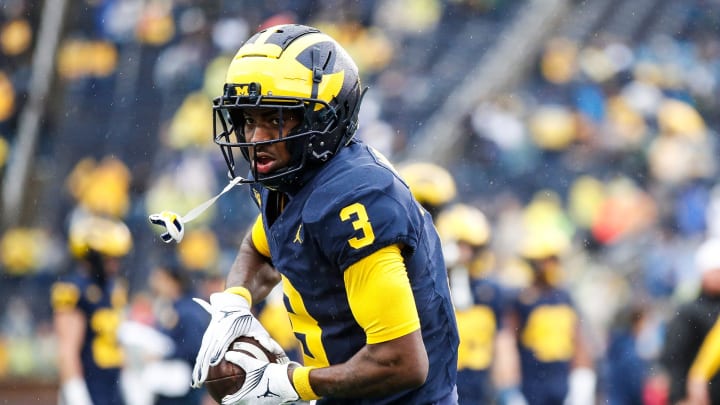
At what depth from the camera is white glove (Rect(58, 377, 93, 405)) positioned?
7.59 metres

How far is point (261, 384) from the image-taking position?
10.1 ft

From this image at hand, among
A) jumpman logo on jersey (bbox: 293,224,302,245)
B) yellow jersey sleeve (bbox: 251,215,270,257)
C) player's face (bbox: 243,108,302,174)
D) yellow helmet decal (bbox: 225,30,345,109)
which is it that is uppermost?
yellow helmet decal (bbox: 225,30,345,109)

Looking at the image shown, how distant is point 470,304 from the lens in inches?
274

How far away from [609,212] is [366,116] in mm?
2513

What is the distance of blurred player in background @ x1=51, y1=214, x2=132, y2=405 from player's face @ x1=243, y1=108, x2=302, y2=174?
4.62 m

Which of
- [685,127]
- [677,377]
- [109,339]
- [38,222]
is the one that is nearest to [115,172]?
[38,222]

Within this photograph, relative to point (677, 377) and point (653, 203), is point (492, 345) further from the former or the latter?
point (653, 203)

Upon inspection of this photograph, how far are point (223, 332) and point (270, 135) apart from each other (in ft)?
1.77

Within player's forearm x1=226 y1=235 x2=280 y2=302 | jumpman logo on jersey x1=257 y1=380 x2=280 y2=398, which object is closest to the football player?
jumpman logo on jersey x1=257 y1=380 x2=280 y2=398

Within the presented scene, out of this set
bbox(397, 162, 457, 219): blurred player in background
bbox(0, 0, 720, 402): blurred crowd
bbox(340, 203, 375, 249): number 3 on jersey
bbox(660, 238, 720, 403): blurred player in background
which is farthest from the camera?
bbox(0, 0, 720, 402): blurred crowd

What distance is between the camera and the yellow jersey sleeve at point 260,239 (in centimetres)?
372

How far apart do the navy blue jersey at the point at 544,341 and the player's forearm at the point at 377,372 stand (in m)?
4.27

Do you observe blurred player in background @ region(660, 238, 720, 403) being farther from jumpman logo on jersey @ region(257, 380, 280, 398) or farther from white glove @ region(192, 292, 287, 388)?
jumpman logo on jersey @ region(257, 380, 280, 398)

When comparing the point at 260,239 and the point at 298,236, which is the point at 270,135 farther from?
the point at 260,239
